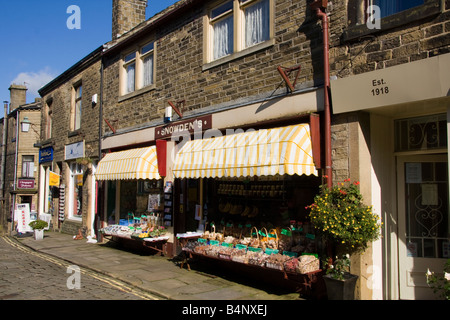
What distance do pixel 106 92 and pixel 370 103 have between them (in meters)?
10.3

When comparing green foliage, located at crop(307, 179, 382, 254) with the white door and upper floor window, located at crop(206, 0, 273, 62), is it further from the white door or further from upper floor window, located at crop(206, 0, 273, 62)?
upper floor window, located at crop(206, 0, 273, 62)

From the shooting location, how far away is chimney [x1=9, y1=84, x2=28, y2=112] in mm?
27516

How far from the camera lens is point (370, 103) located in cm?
573

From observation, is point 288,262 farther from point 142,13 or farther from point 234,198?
point 142,13

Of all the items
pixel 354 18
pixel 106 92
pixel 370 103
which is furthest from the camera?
pixel 106 92

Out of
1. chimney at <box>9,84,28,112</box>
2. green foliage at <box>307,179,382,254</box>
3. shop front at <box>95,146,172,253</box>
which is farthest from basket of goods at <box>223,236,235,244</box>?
chimney at <box>9,84,28,112</box>

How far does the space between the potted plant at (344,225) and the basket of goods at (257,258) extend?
117 cm

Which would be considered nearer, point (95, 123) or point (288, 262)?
point (288, 262)

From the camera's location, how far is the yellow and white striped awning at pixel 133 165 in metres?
10.1

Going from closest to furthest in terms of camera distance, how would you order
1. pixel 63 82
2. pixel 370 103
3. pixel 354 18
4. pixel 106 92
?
pixel 370 103, pixel 354 18, pixel 106 92, pixel 63 82

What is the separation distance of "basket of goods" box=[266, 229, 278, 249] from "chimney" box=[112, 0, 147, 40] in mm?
9579

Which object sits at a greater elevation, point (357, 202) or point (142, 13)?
point (142, 13)

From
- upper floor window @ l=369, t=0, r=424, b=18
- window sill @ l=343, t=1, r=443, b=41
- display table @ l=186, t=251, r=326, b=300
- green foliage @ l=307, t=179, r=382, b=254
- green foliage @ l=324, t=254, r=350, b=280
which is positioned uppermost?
upper floor window @ l=369, t=0, r=424, b=18

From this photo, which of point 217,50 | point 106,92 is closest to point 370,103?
point 217,50
